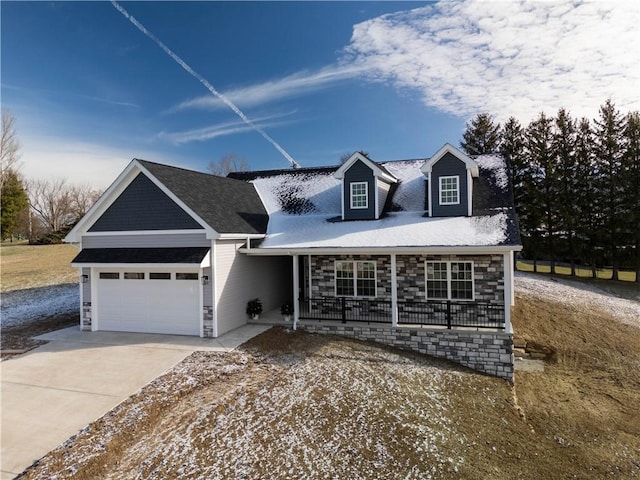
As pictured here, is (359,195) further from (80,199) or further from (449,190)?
(80,199)

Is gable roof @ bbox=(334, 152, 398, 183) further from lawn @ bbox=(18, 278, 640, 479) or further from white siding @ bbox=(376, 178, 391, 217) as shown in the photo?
lawn @ bbox=(18, 278, 640, 479)

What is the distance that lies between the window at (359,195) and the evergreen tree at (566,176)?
63.7 ft

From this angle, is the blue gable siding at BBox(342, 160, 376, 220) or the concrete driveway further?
the blue gable siding at BBox(342, 160, 376, 220)

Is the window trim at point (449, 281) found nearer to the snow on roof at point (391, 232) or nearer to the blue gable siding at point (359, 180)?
the snow on roof at point (391, 232)

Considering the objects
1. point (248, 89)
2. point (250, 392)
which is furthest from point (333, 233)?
point (248, 89)

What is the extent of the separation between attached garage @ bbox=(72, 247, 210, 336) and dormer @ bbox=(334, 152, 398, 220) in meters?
6.16

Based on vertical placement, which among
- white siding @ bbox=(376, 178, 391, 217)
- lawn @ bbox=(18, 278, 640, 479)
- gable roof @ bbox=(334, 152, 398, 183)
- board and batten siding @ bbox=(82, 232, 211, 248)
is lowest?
lawn @ bbox=(18, 278, 640, 479)

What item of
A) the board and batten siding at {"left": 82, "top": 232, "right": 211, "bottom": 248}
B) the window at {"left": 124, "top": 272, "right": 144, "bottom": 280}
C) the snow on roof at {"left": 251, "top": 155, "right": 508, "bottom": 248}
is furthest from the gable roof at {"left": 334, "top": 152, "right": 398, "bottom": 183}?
the window at {"left": 124, "top": 272, "right": 144, "bottom": 280}

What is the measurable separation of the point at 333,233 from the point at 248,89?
16.0 m

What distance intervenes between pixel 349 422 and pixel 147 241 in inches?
363

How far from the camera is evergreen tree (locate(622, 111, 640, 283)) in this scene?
2483 centimetres

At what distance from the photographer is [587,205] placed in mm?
26734

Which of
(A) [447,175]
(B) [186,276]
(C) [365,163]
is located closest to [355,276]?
(C) [365,163]

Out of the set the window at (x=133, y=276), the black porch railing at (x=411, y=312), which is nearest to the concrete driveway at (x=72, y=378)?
the window at (x=133, y=276)
